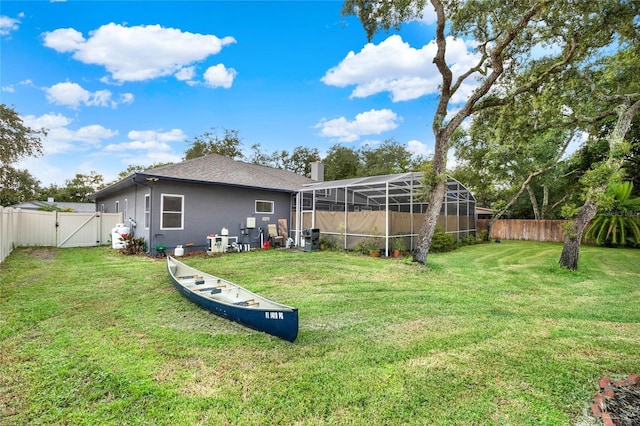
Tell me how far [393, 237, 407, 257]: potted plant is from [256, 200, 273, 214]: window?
18.6 feet

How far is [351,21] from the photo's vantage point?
9.12 meters

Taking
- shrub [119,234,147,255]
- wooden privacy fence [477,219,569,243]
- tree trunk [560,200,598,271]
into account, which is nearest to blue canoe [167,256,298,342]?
shrub [119,234,147,255]

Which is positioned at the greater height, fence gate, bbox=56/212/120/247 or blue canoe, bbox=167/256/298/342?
fence gate, bbox=56/212/120/247

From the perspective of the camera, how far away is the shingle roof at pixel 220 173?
1041 centimetres

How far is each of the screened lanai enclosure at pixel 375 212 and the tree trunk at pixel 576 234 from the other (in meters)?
Answer: 4.04

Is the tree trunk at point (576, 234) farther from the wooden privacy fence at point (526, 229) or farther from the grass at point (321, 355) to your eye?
the wooden privacy fence at point (526, 229)

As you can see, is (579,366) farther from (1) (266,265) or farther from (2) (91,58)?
(2) (91,58)

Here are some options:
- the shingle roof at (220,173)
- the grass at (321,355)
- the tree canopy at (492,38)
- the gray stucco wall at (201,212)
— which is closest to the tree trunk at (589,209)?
the grass at (321,355)

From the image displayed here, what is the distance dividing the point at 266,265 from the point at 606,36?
38.3 feet

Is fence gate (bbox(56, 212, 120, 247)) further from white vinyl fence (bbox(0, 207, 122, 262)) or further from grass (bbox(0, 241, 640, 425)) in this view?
grass (bbox(0, 241, 640, 425))

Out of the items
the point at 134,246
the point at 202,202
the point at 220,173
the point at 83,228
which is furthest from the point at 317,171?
the point at 83,228

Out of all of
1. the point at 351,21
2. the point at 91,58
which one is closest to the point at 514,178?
the point at 351,21

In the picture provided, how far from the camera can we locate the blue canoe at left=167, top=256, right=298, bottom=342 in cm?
332

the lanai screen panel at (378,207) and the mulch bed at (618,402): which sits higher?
the lanai screen panel at (378,207)
